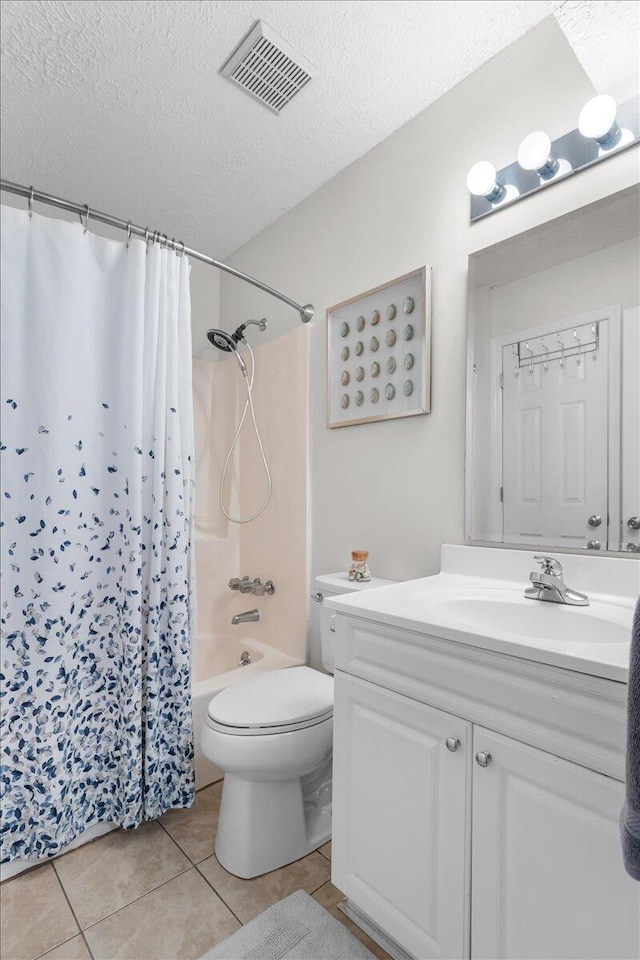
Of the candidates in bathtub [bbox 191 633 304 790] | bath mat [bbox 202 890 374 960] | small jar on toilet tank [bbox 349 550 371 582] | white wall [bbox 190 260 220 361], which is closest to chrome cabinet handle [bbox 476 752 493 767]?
bath mat [bbox 202 890 374 960]

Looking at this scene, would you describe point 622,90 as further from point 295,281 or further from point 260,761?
point 260,761

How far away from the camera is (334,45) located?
1.41 metres

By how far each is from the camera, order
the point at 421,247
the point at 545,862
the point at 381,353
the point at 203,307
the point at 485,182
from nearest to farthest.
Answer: the point at 545,862 < the point at 485,182 < the point at 421,247 < the point at 381,353 < the point at 203,307

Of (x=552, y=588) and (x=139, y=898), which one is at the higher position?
(x=552, y=588)

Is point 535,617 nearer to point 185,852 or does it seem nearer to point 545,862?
point 545,862

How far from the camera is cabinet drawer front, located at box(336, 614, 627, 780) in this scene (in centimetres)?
77

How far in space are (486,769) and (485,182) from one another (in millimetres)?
1529

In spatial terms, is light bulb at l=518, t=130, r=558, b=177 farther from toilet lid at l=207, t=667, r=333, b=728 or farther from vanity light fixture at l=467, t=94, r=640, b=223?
toilet lid at l=207, t=667, r=333, b=728

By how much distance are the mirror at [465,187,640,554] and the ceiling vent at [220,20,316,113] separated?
0.81 meters

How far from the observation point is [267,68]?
1.49 metres

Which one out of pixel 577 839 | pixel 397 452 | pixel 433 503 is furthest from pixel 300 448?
pixel 577 839

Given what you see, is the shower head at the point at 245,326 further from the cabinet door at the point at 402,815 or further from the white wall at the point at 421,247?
the cabinet door at the point at 402,815

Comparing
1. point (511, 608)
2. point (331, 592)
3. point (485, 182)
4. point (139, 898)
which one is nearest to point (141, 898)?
point (139, 898)

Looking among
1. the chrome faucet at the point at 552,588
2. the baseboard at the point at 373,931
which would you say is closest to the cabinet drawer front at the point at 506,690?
the chrome faucet at the point at 552,588
